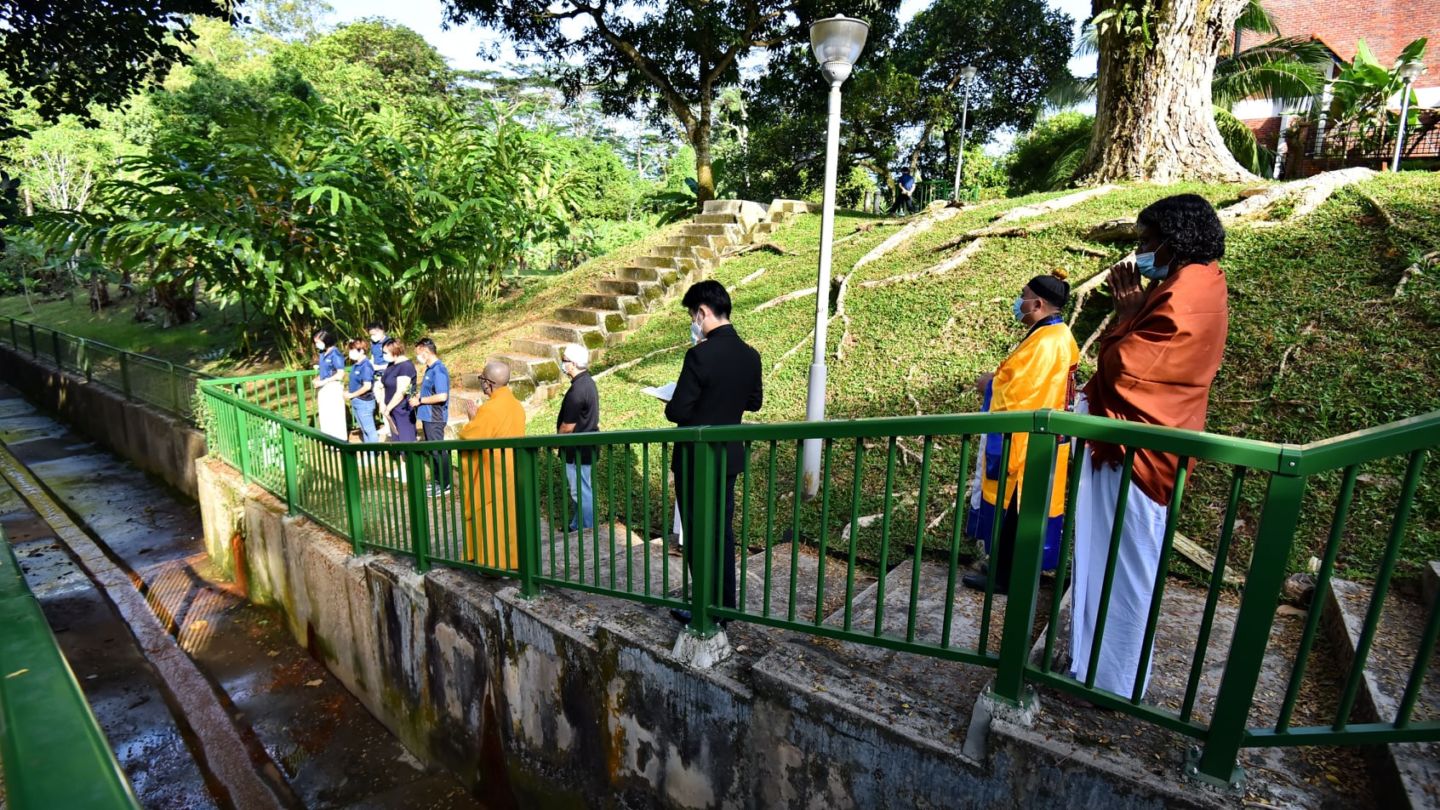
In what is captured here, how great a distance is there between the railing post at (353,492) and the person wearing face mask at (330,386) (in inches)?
116

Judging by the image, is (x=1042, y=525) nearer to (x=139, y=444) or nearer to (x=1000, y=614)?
(x=1000, y=614)

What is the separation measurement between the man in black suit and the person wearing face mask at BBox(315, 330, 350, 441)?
5.75 m

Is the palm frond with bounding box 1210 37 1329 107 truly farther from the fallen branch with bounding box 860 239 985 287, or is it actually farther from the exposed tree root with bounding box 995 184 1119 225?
the fallen branch with bounding box 860 239 985 287

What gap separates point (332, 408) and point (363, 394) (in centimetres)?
52

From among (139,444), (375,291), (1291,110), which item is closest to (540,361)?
(375,291)

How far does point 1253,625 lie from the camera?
1689 millimetres

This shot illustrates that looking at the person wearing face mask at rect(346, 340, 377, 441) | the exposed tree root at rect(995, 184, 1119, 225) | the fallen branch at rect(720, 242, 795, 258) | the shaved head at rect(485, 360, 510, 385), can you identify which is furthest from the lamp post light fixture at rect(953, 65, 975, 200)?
the shaved head at rect(485, 360, 510, 385)

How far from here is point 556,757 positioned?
354 centimetres

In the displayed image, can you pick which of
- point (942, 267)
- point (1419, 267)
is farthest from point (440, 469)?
point (1419, 267)

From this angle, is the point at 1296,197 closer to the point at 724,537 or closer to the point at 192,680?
the point at 724,537

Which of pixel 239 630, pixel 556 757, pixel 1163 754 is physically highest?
pixel 1163 754

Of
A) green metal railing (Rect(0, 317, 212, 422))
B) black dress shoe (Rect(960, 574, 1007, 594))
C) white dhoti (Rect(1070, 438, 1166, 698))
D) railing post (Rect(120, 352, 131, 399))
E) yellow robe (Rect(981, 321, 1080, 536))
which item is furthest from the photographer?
railing post (Rect(120, 352, 131, 399))

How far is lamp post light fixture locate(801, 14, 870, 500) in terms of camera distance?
188 inches

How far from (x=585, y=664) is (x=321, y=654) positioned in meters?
3.39
